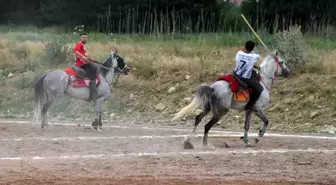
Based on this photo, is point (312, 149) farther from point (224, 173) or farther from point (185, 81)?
point (185, 81)

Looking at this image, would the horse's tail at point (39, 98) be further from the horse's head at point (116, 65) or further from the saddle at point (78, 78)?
the horse's head at point (116, 65)

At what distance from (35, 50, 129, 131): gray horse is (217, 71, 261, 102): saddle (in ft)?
14.8

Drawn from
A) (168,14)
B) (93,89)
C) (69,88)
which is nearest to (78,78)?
(69,88)

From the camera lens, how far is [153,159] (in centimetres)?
1491

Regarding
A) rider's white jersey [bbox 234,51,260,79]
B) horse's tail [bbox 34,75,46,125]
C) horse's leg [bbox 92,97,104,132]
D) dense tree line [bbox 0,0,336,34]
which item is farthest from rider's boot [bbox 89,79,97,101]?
dense tree line [bbox 0,0,336,34]

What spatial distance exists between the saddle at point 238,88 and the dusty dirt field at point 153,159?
3.67 feet

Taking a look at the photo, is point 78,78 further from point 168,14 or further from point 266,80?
point 168,14

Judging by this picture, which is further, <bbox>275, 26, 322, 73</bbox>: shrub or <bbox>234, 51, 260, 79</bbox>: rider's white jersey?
<bbox>275, 26, 322, 73</bbox>: shrub

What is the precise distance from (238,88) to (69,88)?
18.2ft

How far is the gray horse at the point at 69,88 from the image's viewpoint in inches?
806

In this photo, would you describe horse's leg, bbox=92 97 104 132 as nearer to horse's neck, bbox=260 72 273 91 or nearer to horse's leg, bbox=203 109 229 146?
horse's leg, bbox=203 109 229 146

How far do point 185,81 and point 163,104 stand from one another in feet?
5.63

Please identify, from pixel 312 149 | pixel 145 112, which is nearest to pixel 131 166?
pixel 312 149

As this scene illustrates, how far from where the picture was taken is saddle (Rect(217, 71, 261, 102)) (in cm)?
1702
